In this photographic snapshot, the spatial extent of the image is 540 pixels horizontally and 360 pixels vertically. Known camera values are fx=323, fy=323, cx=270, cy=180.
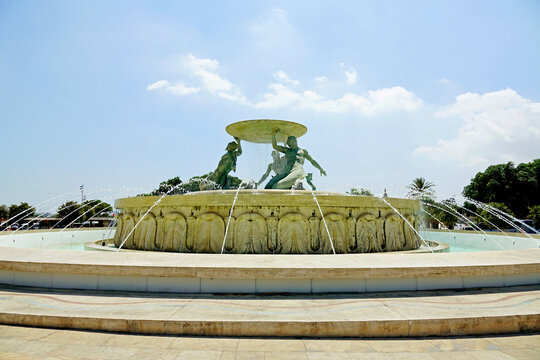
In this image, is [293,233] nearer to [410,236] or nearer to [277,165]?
[410,236]

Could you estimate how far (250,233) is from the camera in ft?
27.8

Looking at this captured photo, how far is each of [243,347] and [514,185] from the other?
2198 inches

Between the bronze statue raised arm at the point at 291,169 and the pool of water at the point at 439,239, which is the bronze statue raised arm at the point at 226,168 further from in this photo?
the pool of water at the point at 439,239

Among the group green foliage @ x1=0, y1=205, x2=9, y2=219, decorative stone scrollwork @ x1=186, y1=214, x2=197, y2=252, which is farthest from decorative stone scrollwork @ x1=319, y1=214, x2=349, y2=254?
green foliage @ x1=0, y1=205, x2=9, y2=219

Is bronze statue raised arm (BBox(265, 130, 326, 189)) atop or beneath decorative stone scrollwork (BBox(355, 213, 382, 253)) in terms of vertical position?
atop

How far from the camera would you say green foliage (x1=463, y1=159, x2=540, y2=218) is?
44906 mm

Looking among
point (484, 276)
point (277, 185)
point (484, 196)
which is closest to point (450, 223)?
point (484, 196)

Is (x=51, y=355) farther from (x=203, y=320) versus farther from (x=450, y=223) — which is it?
(x=450, y=223)

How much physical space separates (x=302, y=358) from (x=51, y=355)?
8.36ft

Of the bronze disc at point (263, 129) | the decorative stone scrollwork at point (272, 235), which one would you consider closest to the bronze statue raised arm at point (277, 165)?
the bronze disc at point (263, 129)

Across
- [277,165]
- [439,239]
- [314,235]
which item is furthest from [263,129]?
[439,239]

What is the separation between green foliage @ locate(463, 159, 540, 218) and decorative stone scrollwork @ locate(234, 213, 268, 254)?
4956cm

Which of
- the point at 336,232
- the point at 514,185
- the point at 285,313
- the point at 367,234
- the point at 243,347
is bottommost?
the point at 243,347

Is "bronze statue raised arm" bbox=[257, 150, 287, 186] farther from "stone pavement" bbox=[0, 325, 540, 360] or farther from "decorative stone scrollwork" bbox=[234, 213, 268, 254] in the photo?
"stone pavement" bbox=[0, 325, 540, 360]
